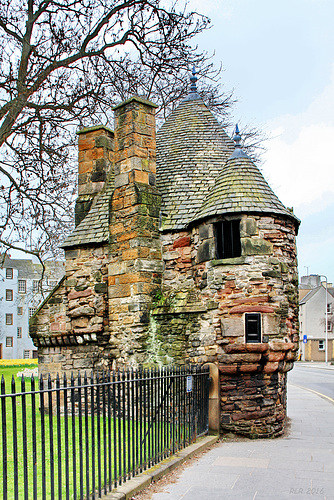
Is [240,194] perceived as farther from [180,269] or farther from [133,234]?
[133,234]

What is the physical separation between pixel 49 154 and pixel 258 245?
802 centimetres

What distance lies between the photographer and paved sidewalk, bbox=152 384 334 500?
20.5 feet

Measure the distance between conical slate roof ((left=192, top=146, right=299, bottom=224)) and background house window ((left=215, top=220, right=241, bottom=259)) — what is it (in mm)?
312

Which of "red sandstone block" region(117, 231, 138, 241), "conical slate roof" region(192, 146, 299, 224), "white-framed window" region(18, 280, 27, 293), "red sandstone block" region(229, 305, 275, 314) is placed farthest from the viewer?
"white-framed window" region(18, 280, 27, 293)

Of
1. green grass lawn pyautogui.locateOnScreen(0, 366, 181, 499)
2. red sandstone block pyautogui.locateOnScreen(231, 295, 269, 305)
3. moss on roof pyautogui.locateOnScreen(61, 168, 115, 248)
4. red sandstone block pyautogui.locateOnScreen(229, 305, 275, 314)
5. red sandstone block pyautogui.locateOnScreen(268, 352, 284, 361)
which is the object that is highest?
moss on roof pyautogui.locateOnScreen(61, 168, 115, 248)

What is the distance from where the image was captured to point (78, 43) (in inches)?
595

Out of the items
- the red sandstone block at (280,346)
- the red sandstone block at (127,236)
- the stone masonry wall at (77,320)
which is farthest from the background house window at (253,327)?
the stone masonry wall at (77,320)

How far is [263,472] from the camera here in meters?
7.33

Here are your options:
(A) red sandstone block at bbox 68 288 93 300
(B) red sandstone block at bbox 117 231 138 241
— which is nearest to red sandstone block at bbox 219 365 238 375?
(B) red sandstone block at bbox 117 231 138 241

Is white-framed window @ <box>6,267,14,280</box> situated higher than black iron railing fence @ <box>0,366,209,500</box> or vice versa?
white-framed window @ <box>6,267,14,280</box>

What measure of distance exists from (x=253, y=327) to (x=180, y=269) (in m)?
2.39

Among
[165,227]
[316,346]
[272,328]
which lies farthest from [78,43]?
[316,346]

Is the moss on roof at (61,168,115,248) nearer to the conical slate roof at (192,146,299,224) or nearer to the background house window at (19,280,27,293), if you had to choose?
the conical slate roof at (192,146,299,224)

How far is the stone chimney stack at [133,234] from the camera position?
11.6 meters
